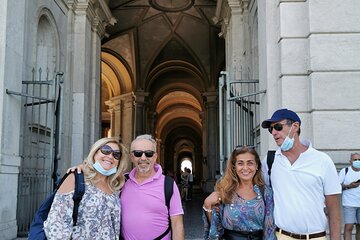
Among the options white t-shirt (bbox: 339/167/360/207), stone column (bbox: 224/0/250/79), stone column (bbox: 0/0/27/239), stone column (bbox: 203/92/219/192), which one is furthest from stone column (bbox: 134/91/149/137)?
white t-shirt (bbox: 339/167/360/207)

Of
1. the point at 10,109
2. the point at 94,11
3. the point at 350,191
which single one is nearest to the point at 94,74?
the point at 94,11

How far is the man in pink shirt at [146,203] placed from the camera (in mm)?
2885

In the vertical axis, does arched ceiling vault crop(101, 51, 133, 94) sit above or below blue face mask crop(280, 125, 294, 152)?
above

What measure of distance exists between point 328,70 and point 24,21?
16.9ft

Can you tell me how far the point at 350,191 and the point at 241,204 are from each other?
3783 mm

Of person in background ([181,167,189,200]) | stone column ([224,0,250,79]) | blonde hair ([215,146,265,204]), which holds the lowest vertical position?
person in background ([181,167,189,200])

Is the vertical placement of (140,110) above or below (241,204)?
above

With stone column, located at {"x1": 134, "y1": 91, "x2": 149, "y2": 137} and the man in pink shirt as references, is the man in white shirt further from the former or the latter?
stone column, located at {"x1": 134, "y1": 91, "x2": 149, "y2": 137}

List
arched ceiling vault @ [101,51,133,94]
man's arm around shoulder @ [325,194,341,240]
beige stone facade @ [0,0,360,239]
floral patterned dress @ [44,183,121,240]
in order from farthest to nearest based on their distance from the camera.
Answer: arched ceiling vault @ [101,51,133,94]
beige stone facade @ [0,0,360,239]
man's arm around shoulder @ [325,194,341,240]
floral patterned dress @ [44,183,121,240]

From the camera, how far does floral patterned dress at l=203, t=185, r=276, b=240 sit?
2.90 m

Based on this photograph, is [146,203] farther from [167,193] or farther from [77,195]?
[77,195]

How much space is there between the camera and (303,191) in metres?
3.03

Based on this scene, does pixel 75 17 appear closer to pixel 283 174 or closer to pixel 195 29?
pixel 283 174

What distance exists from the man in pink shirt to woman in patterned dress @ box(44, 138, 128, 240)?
3.2 inches
